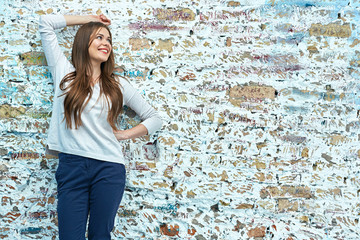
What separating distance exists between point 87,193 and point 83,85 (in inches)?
22.3

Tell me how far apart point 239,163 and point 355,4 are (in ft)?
3.92

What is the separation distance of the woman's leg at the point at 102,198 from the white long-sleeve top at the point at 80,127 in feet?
0.19

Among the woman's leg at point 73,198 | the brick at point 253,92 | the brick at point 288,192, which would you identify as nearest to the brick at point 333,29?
the brick at point 253,92

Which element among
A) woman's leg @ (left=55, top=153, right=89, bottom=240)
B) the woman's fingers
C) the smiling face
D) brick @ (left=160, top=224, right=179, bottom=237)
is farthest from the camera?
brick @ (left=160, top=224, right=179, bottom=237)

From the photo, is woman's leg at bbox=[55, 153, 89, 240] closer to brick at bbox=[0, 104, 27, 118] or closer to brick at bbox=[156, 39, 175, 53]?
brick at bbox=[0, 104, 27, 118]

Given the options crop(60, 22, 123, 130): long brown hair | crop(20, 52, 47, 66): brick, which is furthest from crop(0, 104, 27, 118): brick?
crop(60, 22, 123, 130): long brown hair

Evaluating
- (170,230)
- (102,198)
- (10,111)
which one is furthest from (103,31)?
(170,230)

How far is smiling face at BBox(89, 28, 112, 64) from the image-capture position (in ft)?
5.26

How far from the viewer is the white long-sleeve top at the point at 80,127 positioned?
154 cm

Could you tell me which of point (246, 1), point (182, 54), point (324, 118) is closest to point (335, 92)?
point (324, 118)

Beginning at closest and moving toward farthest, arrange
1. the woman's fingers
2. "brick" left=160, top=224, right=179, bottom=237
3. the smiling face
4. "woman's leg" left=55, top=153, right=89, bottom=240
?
"woman's leg" left=55, top=153, right=89, bottom=240, the smiling face, the woman's fingers, "brick" left=160, top=224, right=179, bottom=237

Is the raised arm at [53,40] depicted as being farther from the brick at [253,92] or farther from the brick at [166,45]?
the brick at [253,92]

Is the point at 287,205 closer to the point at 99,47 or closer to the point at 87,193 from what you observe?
the point at 87,193

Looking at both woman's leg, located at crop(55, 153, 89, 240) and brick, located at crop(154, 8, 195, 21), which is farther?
brick, located at crop(154, 8, 195, 21)
